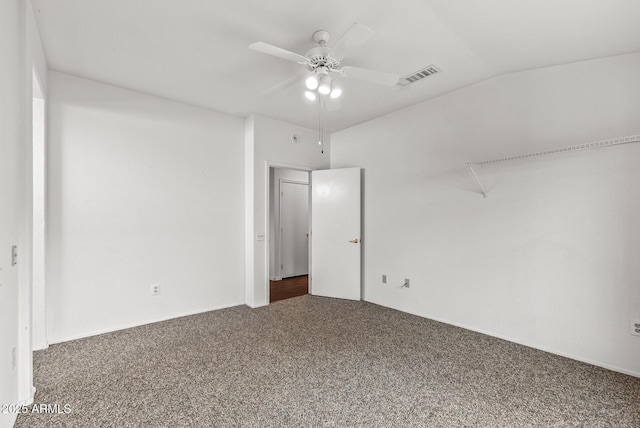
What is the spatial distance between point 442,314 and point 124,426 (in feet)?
10.5

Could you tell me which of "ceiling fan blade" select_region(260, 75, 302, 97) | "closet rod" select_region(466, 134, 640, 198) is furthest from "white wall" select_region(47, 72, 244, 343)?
"closet rod" select_region(466, 134, 640, 198)

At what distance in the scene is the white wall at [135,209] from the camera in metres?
2.93

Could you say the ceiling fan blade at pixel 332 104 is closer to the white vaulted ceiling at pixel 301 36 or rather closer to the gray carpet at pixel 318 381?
the white vaulted ceiling at pixel 301 36

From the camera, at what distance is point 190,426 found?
1.76 meters

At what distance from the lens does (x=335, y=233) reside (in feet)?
A: 15.1

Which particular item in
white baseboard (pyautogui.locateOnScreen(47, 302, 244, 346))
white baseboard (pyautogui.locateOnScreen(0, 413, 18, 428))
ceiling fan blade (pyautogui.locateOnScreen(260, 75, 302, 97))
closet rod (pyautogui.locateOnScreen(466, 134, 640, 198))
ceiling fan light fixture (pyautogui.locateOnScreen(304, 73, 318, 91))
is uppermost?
ceiling fan blade (pyautogui.locateOnScreen(260, 75, 302, 97))

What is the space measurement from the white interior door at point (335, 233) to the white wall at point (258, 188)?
79 cm

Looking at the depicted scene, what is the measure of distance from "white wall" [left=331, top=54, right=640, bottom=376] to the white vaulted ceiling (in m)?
0.35

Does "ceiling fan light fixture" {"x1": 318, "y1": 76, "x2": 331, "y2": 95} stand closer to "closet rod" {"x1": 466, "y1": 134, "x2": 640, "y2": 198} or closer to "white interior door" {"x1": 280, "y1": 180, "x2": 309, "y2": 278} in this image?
"closet rod" {"x1": 466, "y1": 134, "x2": 640, "y2": 198}

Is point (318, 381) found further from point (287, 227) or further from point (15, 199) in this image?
point (287, 227)

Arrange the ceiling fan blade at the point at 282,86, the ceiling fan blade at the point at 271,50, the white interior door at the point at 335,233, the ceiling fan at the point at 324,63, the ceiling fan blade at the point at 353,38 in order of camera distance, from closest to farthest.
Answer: the ceiling fan blade at the point at 353,38 < the ceiling fan blade at the point at 271,50 < the ceiling fan at the point at 324,63 < the ceiling fan blade at the point at 282,86 < the white interior door at the point at 335,233

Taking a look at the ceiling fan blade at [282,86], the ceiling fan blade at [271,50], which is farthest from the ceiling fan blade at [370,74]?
the ceiling fan blade at [282,86]

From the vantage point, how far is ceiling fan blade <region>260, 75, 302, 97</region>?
3039 mm

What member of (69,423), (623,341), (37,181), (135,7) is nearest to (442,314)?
(623,341)
